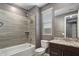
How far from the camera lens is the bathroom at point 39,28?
1.34 metres

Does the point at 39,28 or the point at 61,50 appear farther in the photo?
the point at 39,28

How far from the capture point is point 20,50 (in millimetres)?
1494

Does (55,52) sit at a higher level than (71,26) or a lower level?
lower

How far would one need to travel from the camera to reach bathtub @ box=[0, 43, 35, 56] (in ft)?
4.51

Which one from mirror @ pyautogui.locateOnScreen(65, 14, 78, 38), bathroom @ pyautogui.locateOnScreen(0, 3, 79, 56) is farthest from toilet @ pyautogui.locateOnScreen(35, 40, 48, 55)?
mirror @ pyautogui.locateOnScreen(65, 14, 78, 38)

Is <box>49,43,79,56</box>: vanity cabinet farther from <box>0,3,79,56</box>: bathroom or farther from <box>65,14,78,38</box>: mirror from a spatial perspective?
<box>65,14,78,38</box>: mirror

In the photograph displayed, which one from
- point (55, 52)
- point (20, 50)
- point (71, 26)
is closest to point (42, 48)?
point (55, 52)

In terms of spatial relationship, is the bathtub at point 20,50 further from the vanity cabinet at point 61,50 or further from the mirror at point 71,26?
the mirror at point 71,26

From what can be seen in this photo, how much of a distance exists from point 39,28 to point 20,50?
726mm

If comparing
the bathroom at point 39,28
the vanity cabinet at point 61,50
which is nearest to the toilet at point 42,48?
the bathroom at point 39,28

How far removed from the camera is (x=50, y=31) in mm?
1441

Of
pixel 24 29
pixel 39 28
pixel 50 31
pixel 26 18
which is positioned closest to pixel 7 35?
pixel 24 29

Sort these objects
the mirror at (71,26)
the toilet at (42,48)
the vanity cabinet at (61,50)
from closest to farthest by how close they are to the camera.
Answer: the vanity cabinet at (61,50) < the mirror at (71,26) < the toilet at (42,48)

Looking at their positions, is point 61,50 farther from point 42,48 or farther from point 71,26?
point 71,26
